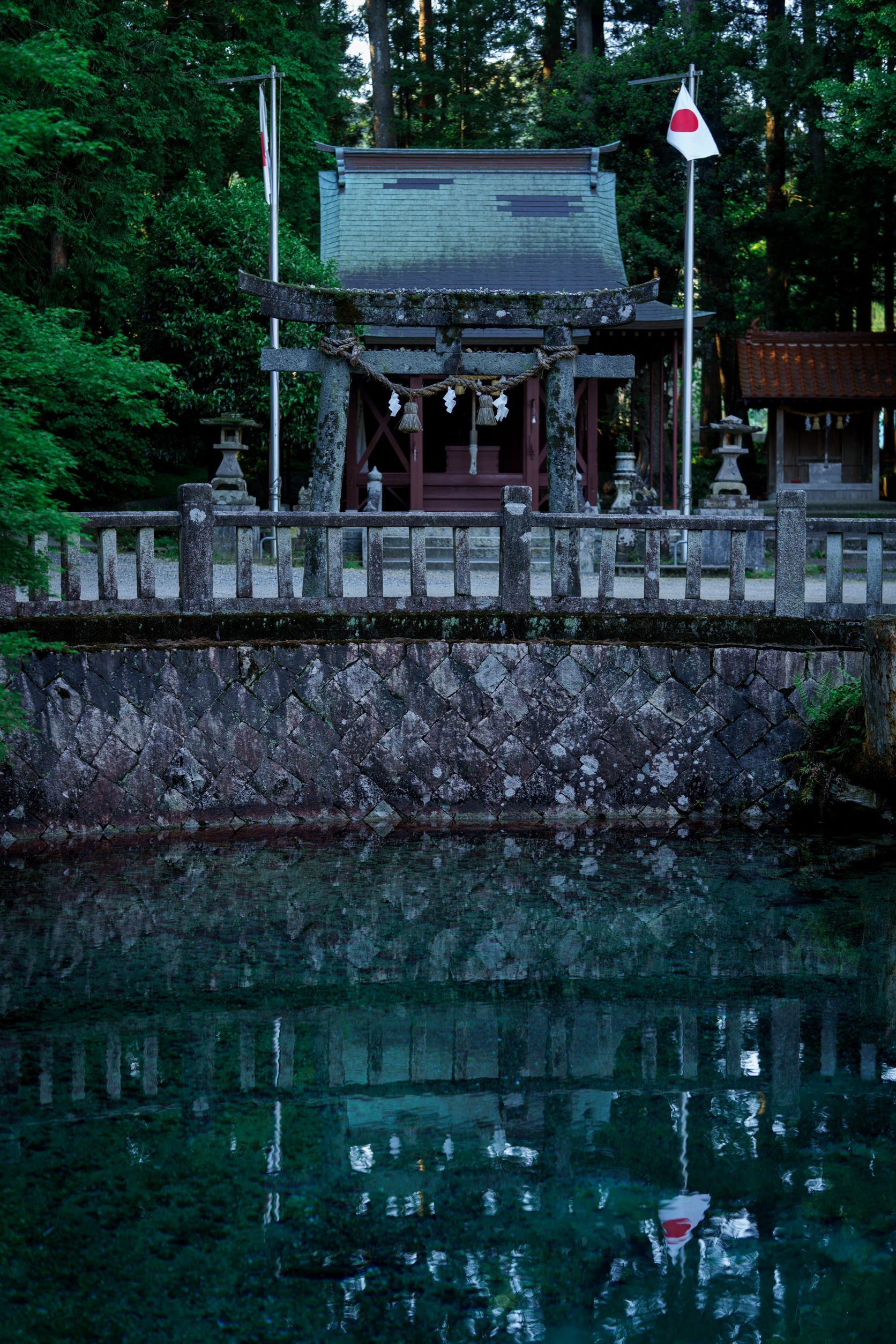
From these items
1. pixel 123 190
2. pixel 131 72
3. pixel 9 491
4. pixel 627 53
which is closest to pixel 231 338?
pixel 123 190

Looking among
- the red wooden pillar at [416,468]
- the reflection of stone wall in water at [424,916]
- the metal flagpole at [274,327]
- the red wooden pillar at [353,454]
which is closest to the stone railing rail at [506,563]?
the reflection of stone wall in water at [424,916]

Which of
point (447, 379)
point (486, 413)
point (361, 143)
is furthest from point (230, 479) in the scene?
point (361, 143)

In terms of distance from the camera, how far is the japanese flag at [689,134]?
56.3ft

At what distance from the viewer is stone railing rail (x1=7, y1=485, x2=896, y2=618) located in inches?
376

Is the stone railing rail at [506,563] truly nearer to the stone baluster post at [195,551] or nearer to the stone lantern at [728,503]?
the stone baluster post at [195,551]

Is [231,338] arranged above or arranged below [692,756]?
above

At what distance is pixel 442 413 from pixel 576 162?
574cm

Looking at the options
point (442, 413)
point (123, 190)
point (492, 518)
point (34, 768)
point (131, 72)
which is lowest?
point (34, 768)

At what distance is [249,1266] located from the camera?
159 inches

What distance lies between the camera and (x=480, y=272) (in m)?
22.0

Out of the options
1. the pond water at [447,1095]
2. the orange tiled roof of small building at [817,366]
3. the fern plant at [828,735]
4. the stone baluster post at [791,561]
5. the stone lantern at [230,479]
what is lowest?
the pond water at [447,1095]

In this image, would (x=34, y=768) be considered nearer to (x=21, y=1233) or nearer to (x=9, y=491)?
(x=9, y=491)

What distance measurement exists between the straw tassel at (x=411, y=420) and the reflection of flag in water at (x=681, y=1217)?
961 centimetres

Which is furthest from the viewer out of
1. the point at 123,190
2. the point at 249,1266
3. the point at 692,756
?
the point at 123,190
